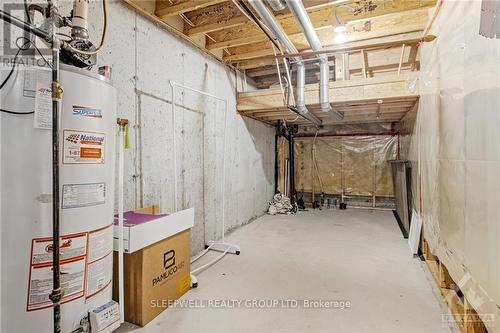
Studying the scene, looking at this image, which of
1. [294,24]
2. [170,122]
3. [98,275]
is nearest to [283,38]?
[294,24]

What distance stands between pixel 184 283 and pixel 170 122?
152 cm

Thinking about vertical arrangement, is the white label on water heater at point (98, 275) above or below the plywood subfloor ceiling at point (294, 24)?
below

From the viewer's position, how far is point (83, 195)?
4.15ft

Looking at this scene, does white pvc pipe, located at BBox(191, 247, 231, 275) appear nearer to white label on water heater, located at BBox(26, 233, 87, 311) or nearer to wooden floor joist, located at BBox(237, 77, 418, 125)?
white label on water heater, located at BBox(26, 233, 87, 311)

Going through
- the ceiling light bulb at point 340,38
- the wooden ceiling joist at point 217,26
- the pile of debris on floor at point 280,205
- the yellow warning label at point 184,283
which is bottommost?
the yellow warning label at point 184,283

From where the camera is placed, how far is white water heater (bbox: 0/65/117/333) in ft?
3.60

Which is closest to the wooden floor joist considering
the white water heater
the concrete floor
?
the concrete floor

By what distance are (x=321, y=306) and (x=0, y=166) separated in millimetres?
2055

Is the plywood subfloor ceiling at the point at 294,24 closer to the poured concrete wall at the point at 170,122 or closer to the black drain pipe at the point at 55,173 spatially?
the poured concrete wall at the point at 170,122

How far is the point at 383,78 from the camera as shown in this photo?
3236mm

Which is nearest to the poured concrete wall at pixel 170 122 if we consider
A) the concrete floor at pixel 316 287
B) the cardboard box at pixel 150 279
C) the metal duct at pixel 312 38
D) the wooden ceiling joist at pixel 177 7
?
the wooden ceiling joist at pixel 177 7

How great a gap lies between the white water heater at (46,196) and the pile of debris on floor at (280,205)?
4156 mm

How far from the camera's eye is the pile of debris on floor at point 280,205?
17.4ft

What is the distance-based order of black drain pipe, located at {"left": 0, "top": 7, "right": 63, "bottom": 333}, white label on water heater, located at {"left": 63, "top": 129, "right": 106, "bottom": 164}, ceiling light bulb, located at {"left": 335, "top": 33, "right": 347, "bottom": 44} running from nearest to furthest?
black drain pipe, located at {"left": 0, "top": 7, "right": 63, "bottom": 333} < white label on water heater, located at {"left": 63, "top": 129, "right": 106, "bottom": 164} < ceiling light bulb, located at {"left": 335, "top": 33, "right": 347, "bottom": 44}
